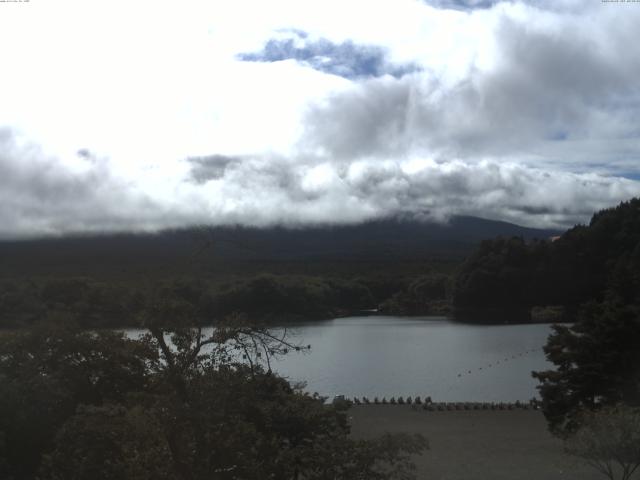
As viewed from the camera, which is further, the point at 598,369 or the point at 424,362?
the point at 424,362

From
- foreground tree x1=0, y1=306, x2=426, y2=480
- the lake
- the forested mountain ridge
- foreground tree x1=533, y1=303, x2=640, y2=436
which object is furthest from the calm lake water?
foreground tree x1=0, y1=306, x2=426, y2=480

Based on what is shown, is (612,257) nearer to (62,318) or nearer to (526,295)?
(526,295)

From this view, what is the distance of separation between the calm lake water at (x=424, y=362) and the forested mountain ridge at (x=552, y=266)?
29.2 ft

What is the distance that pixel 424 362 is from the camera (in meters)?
30.9

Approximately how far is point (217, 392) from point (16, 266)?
126 ft

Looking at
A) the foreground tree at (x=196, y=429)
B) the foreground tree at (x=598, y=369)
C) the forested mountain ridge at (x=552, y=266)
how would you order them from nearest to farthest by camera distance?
1. the foreground tree at (x=196, y=429)
2. the foreground tree at (x=598, y=369)
3. the forested mountain ridge at (x=552, y=266)

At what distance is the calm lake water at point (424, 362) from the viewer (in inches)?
957

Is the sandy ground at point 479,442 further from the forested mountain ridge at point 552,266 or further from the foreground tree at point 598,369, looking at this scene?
the forested mountain ridge at point 552,266

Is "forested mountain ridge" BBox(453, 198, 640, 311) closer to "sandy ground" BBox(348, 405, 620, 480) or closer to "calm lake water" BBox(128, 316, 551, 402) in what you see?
"calm lake water" BBox(128, 316, 551, 402)

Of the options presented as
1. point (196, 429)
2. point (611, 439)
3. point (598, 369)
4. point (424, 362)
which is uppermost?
point (196, 429)

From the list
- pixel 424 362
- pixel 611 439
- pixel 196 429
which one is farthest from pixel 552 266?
pixel 196 429

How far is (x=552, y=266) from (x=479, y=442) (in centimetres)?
4266

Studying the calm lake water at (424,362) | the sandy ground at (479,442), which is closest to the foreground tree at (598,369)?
the sandy ground at (479,442)

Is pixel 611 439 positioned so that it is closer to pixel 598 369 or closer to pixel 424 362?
pixel 598 369
